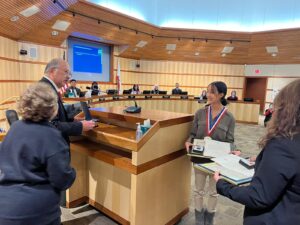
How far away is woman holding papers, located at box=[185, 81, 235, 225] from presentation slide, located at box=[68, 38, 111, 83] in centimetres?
797

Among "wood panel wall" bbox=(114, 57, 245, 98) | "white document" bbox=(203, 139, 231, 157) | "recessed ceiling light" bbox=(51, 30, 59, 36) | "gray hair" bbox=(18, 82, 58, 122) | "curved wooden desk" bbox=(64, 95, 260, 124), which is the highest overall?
"recessed ceiling light" bbox=(51, 30, 59, 36)

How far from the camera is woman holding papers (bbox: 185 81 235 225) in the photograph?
2098 mm

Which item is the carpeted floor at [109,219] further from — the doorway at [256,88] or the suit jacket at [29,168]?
the doorway at [256,88]

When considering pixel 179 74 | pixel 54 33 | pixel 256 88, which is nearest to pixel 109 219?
pixel 54 33

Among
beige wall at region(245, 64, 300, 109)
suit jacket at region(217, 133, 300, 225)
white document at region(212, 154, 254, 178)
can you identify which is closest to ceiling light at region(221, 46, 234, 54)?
beige wall at region(245, 64, 300, 109)

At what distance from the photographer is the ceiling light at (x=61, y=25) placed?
695cm

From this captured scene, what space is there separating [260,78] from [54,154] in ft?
43.4

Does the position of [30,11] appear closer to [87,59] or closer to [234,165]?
[87,59]

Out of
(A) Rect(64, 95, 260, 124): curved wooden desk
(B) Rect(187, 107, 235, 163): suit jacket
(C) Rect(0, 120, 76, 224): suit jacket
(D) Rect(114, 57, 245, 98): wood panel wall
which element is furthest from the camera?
(D) Rect(114, 57, 245, 98): wood panel wall

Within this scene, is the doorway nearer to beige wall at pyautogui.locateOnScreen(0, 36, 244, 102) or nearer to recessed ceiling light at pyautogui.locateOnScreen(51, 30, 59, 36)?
beige wall at pyautogui.locateOnScreen(0, 36, 244, 102)

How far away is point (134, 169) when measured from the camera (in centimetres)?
184

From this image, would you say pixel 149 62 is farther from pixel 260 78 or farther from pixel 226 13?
pixel 260 78

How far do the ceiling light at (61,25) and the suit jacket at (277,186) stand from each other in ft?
24.4

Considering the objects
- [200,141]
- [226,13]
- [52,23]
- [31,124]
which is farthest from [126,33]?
[31,124]
